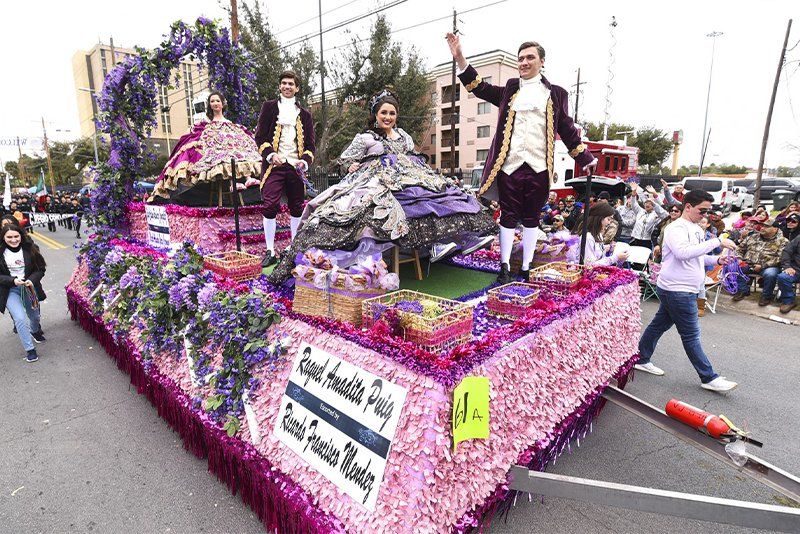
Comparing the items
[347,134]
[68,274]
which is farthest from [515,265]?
[347,134]

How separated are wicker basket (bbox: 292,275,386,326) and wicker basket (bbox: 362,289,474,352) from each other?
95 mm

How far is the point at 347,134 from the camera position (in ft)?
76.5

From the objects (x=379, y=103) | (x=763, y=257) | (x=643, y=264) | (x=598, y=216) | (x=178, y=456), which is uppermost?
(x=379, y=103)

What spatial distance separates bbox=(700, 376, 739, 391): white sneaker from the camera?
4.26 meters

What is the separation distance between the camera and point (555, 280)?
3.53 metres

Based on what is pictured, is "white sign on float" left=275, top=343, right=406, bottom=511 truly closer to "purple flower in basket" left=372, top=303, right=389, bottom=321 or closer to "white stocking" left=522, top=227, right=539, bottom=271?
"purple flower in basket" left=372, top=303, right=389, bottom=321

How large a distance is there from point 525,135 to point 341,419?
9.03 ft

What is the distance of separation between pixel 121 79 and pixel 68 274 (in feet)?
21.0

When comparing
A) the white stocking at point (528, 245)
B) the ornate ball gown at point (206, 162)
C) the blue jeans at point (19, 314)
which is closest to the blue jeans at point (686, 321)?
the white stocking at point (528, 245)

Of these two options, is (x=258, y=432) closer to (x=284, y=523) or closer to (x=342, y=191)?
(x=284, y=523)

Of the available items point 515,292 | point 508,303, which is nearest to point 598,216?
point 515,292

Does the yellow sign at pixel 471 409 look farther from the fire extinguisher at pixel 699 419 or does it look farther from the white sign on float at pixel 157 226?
the white sign on float at pixel 157 226

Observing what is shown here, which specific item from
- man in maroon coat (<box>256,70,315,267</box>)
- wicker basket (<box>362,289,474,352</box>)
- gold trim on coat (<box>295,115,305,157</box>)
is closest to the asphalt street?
wicker basket (<box>362,289,474,352</box>)

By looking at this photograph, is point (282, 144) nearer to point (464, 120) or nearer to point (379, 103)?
point (379, 103)
